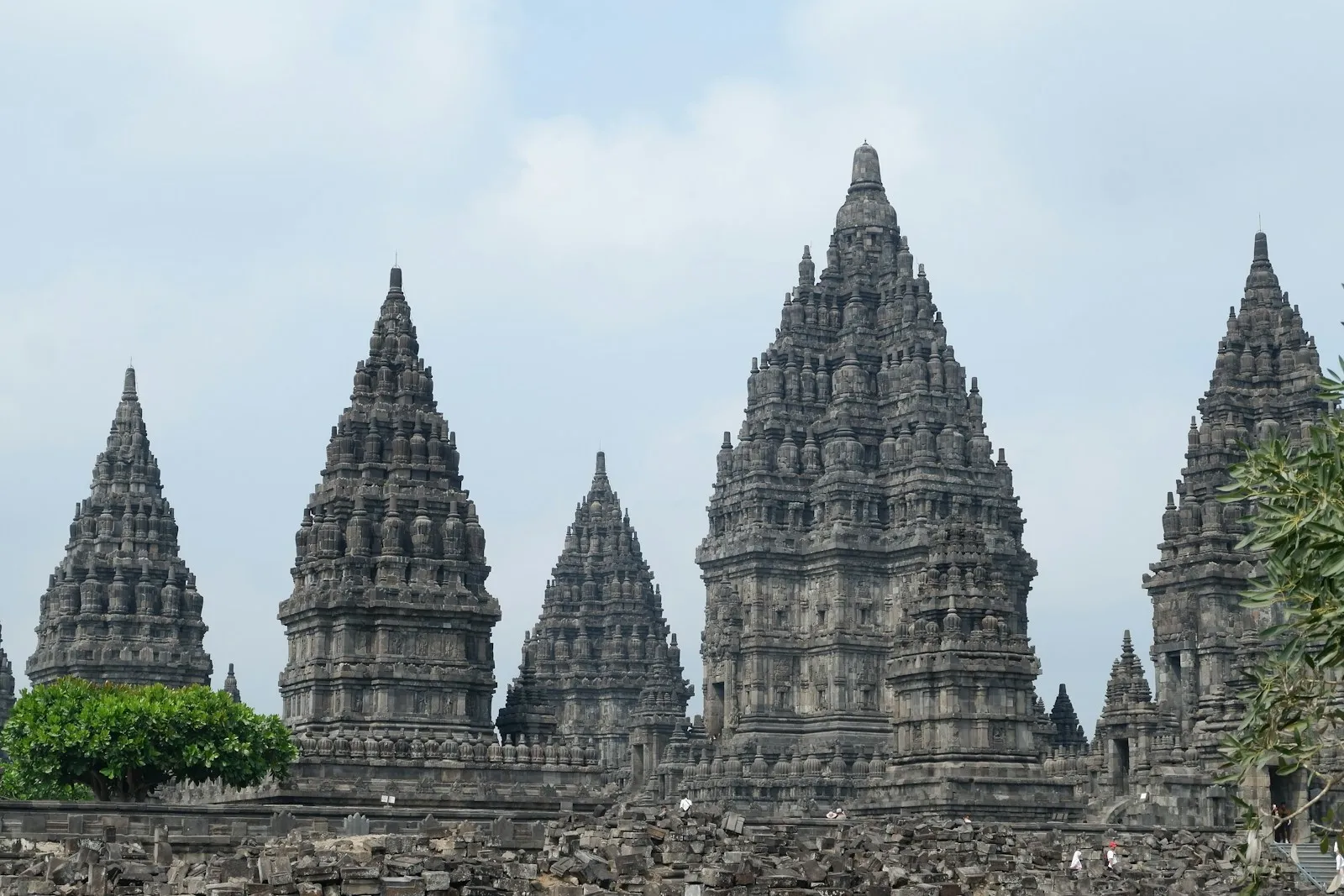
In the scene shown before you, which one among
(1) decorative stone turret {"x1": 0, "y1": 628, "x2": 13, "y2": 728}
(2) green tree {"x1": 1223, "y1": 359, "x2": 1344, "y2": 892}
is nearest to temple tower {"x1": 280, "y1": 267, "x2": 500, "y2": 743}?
(1) decorative stone turret {"x1": 0, "y1": 628, "x2": 13, "y2": 728}

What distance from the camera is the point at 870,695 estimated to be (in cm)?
10112

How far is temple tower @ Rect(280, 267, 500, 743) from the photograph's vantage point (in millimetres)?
81000

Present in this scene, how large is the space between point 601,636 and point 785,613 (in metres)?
18.7

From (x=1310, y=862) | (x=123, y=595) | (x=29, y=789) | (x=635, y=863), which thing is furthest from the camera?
(x=123, y=595)

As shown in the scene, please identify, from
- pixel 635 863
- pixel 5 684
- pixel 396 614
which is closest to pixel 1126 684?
pixel 396 614

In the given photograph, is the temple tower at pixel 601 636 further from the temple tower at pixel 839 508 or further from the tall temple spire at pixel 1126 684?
the tall temple spire at pixel 1126 684

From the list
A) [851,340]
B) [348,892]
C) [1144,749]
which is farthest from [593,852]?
[851,340]

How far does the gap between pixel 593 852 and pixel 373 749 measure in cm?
2891

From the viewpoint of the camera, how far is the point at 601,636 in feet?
393

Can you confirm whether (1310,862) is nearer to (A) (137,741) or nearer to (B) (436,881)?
(B) (436,881)

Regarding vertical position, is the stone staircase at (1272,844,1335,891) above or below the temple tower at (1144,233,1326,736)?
below

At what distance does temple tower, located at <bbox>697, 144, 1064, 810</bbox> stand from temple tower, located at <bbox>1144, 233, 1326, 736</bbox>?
22.4ft

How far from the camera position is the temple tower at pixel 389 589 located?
81.0 m

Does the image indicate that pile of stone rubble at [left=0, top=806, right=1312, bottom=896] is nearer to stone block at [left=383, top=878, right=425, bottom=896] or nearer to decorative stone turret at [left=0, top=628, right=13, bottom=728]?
stone block at [left=383, top=878, right=425, bottom=896]
